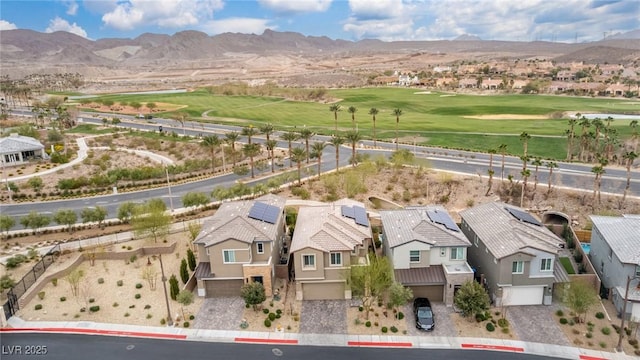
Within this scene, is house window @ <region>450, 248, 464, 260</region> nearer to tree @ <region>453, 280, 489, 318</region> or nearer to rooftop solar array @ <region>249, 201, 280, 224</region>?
tree @ <region>453, 280, 489, 318</region>

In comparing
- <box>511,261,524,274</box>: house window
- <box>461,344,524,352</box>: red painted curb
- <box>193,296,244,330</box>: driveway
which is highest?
<box>511,261,524,274</box>: house window

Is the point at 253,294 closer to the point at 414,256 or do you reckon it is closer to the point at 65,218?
the point at 414,256

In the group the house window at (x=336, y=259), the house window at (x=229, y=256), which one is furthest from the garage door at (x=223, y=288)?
the house window at (x=336, y=259)

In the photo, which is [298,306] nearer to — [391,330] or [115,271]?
[391,330]

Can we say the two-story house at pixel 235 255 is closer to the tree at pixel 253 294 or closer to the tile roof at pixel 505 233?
the tree at pixel 253 294

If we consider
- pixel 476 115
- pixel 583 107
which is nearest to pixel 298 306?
pixel 476 115

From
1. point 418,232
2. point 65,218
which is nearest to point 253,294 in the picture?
point 418,232

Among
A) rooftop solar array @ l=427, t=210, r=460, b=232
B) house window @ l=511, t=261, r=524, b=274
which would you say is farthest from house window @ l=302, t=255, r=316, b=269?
house window @ l=511, t=261, r=524, b=274
